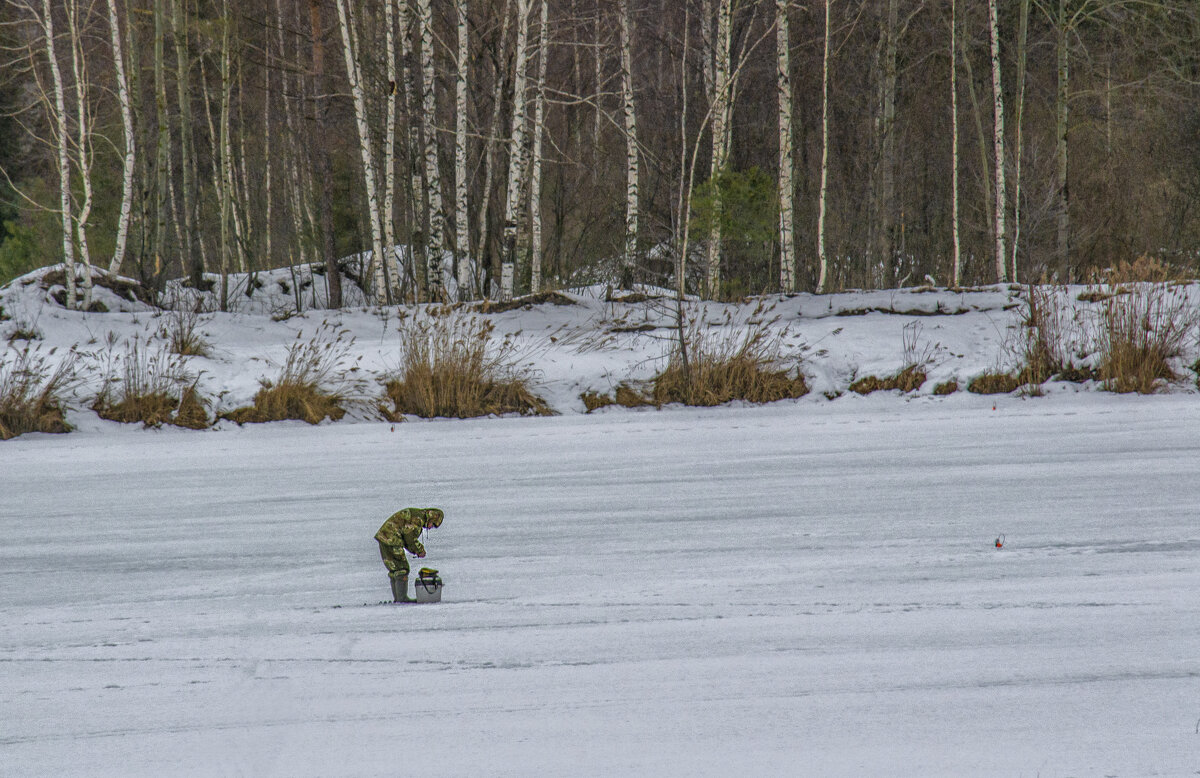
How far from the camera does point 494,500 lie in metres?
4.02

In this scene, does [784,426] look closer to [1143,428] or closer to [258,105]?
[1143,428]

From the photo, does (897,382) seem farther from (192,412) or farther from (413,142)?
(413,142)

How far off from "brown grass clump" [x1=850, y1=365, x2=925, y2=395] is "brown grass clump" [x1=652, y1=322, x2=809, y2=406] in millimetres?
433

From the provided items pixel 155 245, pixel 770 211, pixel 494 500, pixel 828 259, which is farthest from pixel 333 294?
pixel 494 500

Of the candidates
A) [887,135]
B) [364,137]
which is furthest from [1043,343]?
[364,137]

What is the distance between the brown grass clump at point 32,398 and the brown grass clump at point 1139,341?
7.53 metres

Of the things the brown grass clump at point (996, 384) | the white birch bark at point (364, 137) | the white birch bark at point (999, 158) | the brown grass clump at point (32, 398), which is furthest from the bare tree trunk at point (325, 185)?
the white birch bark at point (999, 158)

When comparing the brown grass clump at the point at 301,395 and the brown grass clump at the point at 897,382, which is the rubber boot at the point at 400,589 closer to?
the brown grass clump at the point at 301,395

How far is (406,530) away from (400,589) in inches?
11.4

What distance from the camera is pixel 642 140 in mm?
17562

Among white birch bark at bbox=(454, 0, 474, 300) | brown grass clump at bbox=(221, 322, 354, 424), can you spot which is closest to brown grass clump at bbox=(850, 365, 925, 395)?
brown grass clump at bbox=(221, 322, 354, 424)

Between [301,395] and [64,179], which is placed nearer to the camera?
[301,395]

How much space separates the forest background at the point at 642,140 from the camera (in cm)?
1260

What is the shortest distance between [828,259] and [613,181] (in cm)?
416
